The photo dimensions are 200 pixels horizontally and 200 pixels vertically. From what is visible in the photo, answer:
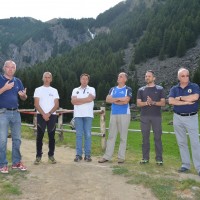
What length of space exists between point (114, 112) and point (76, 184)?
3.02 meters

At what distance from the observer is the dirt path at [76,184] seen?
717 centimetres

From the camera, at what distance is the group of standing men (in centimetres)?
876

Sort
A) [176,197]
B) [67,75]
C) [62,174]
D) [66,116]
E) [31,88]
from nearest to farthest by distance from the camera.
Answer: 1. [176,197]
2. [62,174]
3. [66,116]
4. [31,88]
5. [67,75]

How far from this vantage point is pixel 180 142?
30.5 feet

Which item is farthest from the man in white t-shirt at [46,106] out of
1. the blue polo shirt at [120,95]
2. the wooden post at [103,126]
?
the wooden post at [103,126]

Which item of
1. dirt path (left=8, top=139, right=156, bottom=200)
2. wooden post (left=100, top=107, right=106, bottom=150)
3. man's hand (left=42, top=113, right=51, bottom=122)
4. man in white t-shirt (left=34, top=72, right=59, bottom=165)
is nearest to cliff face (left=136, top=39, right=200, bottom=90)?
wooden post (left=100, top=107, right=106, bottom=150)

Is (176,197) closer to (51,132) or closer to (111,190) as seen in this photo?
(111,190)

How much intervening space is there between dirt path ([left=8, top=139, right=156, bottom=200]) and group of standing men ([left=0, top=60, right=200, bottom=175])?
2.44ft

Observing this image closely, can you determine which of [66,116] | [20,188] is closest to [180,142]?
[20,188]

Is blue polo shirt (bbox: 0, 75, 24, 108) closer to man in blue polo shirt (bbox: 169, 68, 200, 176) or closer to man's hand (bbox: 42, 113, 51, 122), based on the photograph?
man's hand (bbox: 42, 113, 51, 122)

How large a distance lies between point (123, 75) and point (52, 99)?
2.18 m

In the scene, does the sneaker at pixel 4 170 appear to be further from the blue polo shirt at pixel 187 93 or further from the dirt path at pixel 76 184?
the blue polo shirt at pixel 187 93

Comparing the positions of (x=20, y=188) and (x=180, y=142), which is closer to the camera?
(x=20, y=188)

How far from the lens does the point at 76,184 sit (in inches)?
309
